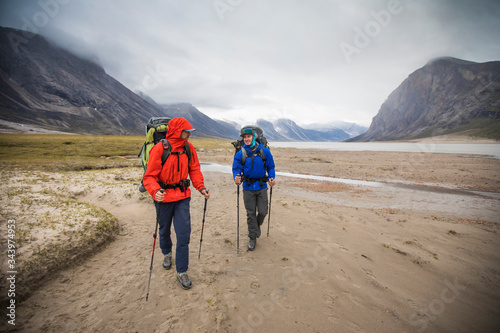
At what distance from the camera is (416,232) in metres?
8.30

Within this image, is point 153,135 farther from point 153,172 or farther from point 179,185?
point 179,185

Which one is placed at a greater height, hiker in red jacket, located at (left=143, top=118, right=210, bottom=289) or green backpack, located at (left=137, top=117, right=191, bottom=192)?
green backpack, located at (left=137, top=117, right=191, bottom=192)

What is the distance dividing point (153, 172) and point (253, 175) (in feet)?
9.91

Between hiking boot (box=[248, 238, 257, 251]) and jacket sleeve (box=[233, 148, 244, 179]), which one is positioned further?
hiking boot (box=[248, 238, 257, 251])

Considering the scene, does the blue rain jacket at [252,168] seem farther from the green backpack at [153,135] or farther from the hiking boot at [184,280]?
the hiking boot at [184,280]

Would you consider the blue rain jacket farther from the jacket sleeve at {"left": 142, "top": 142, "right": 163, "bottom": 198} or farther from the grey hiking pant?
the jacket sleeve at {"left": 142, "top": 142, "right": 163, "bottom": 198}

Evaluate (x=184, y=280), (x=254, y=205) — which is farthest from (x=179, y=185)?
(x=254, y=205)

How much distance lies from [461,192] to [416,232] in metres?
13.7

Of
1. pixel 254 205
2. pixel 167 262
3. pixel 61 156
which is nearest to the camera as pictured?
pixel 167 262

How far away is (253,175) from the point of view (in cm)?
662

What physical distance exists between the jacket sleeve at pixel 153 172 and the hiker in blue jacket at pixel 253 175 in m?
2.46

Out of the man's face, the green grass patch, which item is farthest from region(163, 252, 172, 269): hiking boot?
the green grass patch

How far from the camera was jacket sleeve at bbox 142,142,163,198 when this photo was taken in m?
4.70

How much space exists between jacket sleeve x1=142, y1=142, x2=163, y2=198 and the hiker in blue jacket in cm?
246
